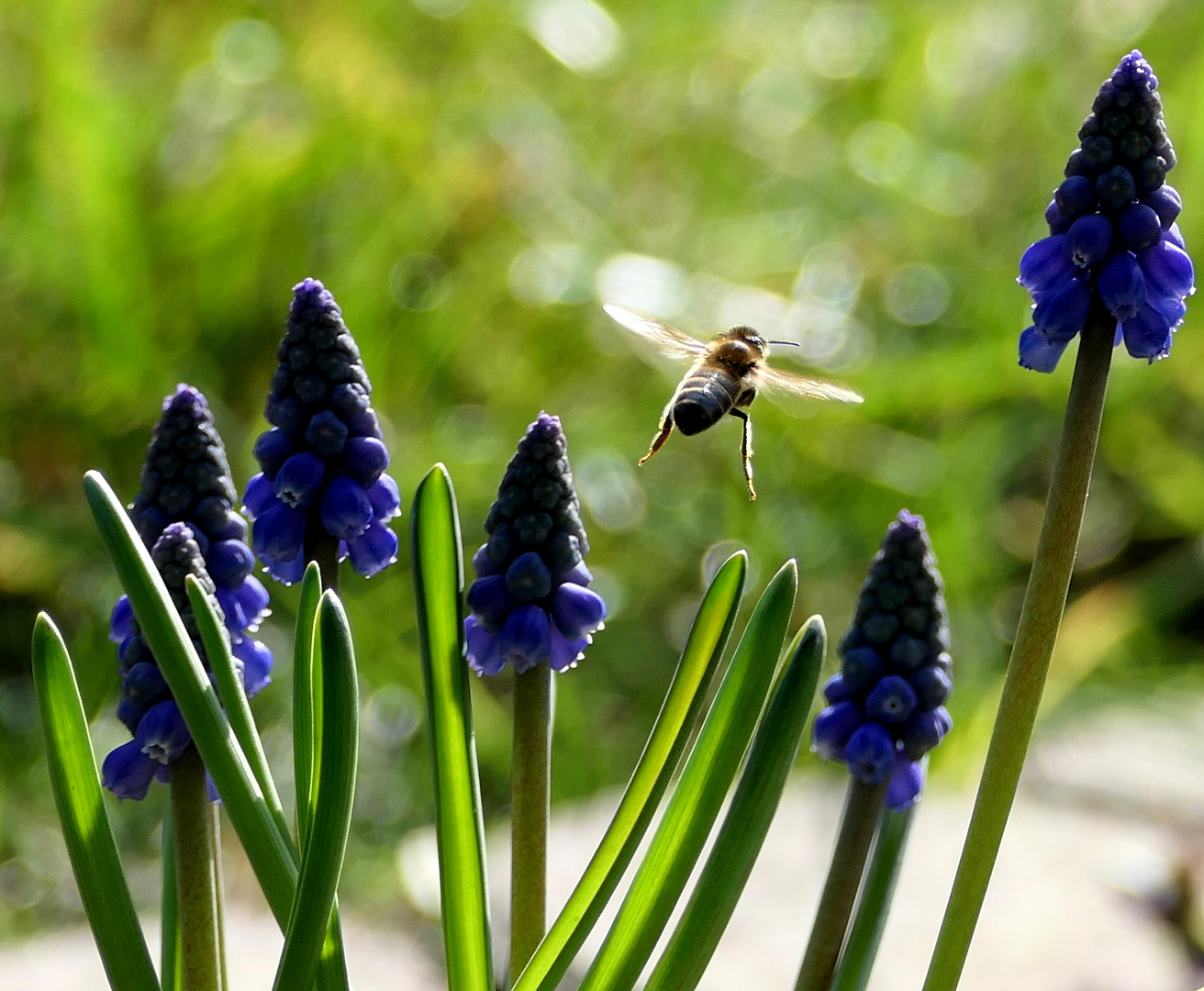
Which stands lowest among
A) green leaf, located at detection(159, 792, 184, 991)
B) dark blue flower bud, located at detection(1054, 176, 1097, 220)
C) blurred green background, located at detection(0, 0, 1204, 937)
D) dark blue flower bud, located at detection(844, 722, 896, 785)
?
green leaf, located at detection(159, 792, 184, 991)

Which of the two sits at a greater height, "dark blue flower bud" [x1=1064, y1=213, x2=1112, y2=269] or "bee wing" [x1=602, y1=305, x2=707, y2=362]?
"bee wing" [x1=602, y1=305, x2=707, y2=362]

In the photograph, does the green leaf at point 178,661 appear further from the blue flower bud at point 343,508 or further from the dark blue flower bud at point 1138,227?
the dark blue flower bud at point 1138,227

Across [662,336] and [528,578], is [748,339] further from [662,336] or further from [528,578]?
[528,578]

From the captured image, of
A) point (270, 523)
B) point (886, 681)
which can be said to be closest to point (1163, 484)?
point (886, 681)

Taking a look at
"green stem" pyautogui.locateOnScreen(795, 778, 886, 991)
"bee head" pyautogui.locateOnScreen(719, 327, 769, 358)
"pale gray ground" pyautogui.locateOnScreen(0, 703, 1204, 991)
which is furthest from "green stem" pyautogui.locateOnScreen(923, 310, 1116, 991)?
"pale gray ground" pyautogui.locateOnScreen(0, 703, 1204, 991)

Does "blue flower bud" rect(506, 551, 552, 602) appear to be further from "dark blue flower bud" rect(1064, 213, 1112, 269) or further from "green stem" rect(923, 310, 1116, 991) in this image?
"dark blue flower bud" rect(1064, 213, 1112, 269)

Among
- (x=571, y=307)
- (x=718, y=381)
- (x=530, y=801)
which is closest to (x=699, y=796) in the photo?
(x=530, y=801)
